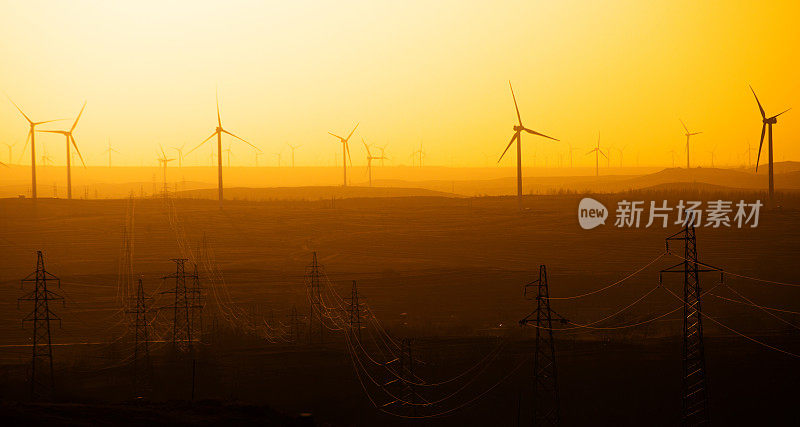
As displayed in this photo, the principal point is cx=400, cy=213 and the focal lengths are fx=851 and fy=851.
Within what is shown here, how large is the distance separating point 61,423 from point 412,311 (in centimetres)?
2684

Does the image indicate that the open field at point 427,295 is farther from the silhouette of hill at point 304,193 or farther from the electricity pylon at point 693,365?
the silhouette of hill at point 304,193

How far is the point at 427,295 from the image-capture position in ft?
162

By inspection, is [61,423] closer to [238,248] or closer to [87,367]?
[87,367]

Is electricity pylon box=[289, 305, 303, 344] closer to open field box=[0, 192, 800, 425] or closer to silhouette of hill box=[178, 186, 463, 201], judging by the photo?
open field box=[0, 192, 800, 425]

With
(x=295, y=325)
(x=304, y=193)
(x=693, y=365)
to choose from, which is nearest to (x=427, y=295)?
(x=295, y=325)

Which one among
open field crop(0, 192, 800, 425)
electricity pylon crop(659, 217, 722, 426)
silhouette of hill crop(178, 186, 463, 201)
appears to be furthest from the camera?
silhouette of hill crop(178, 186, 463, 201)

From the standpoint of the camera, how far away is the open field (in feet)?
98.7

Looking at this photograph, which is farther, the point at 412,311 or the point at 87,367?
the point at 412,311

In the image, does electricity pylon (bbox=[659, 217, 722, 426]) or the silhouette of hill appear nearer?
electricity pylon (bbox=[659, 217, 722, 426])

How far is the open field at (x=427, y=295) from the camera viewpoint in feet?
98.7

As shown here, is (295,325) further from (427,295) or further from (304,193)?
(304,193)

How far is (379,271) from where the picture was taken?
188 ft

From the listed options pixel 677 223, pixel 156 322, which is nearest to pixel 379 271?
pixel 156 322

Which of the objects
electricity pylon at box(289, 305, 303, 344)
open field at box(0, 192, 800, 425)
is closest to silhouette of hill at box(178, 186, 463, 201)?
open field at box(0, 192, 800, 425)
